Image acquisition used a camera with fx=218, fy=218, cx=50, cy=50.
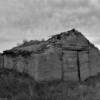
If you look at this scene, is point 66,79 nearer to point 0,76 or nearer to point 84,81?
point 84,81

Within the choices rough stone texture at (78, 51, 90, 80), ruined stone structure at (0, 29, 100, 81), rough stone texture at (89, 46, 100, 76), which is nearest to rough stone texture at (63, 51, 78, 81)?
ruined stone structure at (0, 29, 100, 81)

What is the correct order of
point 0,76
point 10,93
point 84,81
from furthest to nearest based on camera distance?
1. point 84,81
2. point 0,76
3. point 10,93

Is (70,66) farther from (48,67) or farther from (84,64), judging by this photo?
(48,67)

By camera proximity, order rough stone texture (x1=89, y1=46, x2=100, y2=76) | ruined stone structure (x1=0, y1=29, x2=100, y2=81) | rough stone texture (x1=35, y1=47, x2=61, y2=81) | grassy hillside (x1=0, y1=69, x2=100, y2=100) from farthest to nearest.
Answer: rough stone texture (x1=89, y1=46, x2=100, y2=76), ruined stone structure (x1=0, y1=29, x2=100, y2=81), rough stone texture (x1=35, y1=47, x2=61, y2=81), grassy hillside (x1=0, y1=69, x2=100, y2=100)

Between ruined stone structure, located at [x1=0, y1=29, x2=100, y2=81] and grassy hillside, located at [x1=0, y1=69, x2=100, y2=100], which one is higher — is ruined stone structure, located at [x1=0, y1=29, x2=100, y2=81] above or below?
above

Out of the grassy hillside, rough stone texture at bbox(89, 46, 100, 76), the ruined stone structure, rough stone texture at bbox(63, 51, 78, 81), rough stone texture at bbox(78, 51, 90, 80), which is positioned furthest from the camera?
rough stone texture at bbox(89, 46, 100, 76)

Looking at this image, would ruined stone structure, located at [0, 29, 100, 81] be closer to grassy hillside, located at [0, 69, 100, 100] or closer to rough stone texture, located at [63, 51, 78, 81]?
rough stone texture, located at [63, 51, 78, 81]

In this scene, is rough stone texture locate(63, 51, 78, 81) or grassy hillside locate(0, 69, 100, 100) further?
rough stone texture locate(63, 51, 78, 81)

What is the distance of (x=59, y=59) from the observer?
1046 centimetres

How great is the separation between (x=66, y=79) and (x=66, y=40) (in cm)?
195

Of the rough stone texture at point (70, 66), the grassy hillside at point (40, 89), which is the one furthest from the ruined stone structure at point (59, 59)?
the grassy hillside at point (40, 89)

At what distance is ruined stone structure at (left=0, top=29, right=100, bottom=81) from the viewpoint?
32.9 feet

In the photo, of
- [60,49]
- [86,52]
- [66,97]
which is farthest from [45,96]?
[86,52]

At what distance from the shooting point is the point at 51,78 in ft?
33.1
